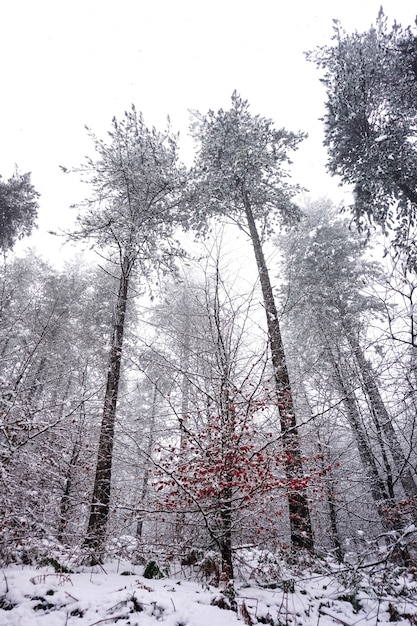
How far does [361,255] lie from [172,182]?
10.2 metres

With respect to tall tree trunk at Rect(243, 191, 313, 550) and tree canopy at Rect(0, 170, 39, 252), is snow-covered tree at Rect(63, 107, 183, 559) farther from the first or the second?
tree canopy at Rect(0, 170, 39, 252)

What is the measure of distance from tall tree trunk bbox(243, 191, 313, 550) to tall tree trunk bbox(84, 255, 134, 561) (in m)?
2.78

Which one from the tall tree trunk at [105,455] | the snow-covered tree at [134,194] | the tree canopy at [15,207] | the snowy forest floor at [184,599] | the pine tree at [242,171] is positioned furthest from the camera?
the tree canopy at [15,207]

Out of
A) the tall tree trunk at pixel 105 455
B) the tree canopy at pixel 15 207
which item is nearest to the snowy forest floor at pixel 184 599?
the tall tree trunk at pixel 105 455

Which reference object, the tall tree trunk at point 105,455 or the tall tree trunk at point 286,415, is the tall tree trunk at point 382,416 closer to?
the tall tree trunk at point 286,415

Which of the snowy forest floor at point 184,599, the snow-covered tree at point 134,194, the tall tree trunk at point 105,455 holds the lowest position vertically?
the snowy forest floor at point 184,599

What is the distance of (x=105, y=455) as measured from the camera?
6.18 m

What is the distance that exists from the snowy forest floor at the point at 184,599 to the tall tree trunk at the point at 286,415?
0.82 metres

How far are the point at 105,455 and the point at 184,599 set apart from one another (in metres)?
2.85

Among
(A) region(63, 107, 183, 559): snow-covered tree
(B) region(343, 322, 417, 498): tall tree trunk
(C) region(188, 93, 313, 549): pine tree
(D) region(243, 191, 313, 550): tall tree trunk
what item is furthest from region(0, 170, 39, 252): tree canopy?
(B) region(343, 322, 417, 498): tall tree trunk

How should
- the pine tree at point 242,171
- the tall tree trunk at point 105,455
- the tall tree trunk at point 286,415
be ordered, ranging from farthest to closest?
the pine tree at point 242,171
the tall tree trunk at point 105,455
the tall tree trunk at point 286,415

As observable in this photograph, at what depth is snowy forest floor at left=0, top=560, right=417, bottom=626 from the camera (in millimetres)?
3594

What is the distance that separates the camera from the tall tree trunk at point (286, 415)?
4480 mm

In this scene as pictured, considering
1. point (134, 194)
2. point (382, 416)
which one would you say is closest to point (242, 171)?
point (134, 194)
